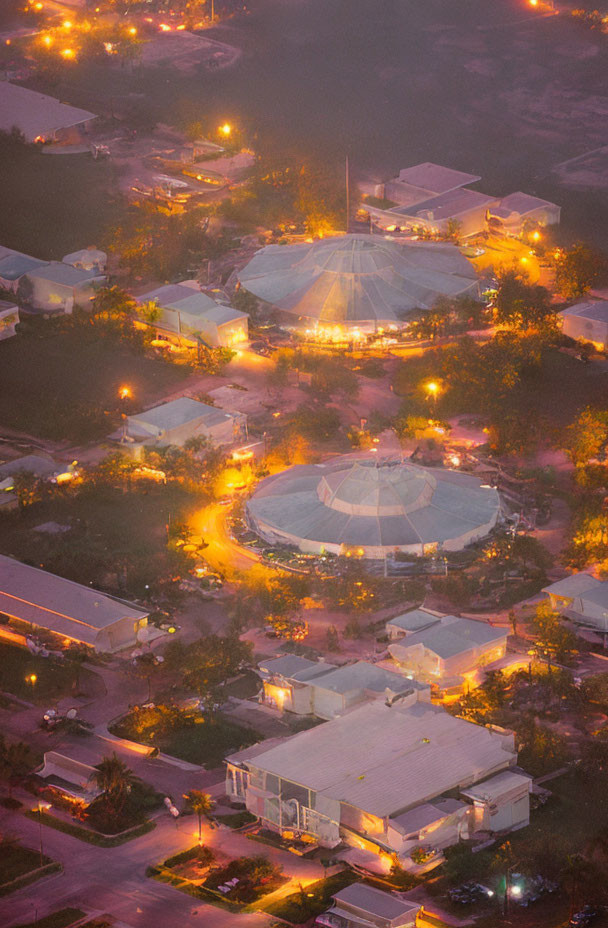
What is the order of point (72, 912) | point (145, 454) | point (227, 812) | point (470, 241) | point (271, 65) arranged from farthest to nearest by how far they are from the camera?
point (271, 65) < point (470, 241) < point (145, 454) < point (227, 812) < point (72, 912)

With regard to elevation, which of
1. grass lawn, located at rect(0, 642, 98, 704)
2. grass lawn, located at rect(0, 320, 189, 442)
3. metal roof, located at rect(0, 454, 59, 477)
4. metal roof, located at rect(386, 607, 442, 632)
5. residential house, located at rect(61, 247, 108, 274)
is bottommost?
grass lawn, located at rect(0, 320, 189, 442)

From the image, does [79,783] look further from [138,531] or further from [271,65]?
[271,65]

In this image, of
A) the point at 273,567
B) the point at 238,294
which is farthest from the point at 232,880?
the point at 238,294

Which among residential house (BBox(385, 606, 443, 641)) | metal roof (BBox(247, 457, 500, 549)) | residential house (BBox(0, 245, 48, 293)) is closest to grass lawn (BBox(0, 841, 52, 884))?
residential house (BBox(385, 606, 443, 641))

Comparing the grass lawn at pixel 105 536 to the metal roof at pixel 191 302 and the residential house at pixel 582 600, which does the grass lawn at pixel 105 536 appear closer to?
the residential house at pixel 582 600

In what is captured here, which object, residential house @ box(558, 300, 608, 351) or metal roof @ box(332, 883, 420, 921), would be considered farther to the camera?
residential house @ box(558, 300, 608, 351)

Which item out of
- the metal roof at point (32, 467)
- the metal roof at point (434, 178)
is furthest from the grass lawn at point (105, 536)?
the metal roof at point (434, 178)

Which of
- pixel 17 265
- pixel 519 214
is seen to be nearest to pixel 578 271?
pixel 519 214

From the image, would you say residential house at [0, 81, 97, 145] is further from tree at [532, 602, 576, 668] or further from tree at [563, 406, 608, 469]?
tree at [532, 602, 576, 668]
